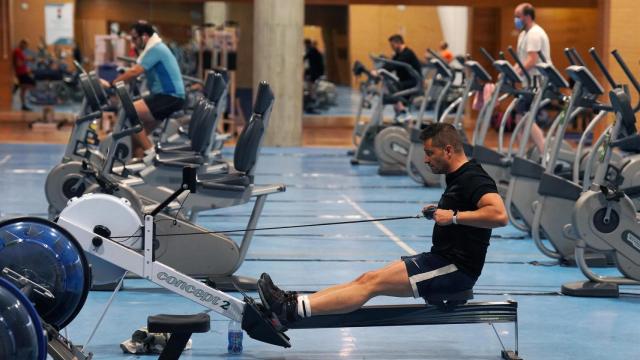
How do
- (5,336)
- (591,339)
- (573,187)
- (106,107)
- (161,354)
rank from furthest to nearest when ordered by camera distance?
(106,107) → (573,187) → (591,339) → (161,354) → (5,336)

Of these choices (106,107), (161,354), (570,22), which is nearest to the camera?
(161,354)

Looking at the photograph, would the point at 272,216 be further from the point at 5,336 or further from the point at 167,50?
the point at 5,336

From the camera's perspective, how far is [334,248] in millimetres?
7547

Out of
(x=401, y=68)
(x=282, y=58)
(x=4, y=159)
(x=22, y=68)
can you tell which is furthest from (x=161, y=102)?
(x=22, y=68)

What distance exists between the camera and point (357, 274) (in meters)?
6.60

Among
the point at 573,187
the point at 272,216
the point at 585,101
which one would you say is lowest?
the point at 272,216

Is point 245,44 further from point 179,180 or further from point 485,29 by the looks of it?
point 179,180

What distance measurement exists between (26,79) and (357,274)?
1384 centimetres

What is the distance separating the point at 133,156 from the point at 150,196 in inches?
122

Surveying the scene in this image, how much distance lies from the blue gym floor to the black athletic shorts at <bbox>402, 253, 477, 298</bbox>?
31cm

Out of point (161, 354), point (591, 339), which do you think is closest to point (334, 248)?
point (591, 339)

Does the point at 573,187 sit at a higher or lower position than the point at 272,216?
higher

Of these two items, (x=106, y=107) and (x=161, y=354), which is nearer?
(x=161, y=354)

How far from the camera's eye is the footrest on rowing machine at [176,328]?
429 centimetres
